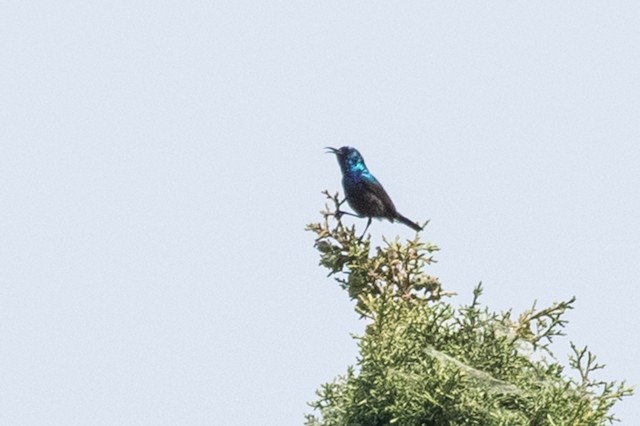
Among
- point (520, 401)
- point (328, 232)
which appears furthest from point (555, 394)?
point (328, 232)

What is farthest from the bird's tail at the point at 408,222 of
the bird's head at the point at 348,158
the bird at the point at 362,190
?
the bird's head at the point at 348,158

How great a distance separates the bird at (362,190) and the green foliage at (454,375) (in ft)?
4.54

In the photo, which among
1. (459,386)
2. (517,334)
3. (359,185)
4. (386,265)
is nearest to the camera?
(459,386)

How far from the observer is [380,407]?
7.84 m

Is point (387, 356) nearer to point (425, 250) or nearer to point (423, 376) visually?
point (423, 376)

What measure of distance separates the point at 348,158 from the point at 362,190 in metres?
0.41

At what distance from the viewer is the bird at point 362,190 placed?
1007cm

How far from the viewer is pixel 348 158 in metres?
10.5

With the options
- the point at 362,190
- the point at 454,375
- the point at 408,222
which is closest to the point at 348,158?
the point at 362,190

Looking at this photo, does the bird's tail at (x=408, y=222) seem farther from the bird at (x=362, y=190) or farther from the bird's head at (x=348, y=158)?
the bird's head at (x=348, y=158)

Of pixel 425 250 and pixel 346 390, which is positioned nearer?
pixel 346 390

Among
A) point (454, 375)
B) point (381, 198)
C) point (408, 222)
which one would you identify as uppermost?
point (381, 198)

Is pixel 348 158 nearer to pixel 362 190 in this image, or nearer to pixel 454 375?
pixel 362 190

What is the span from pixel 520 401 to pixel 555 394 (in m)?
0.23
